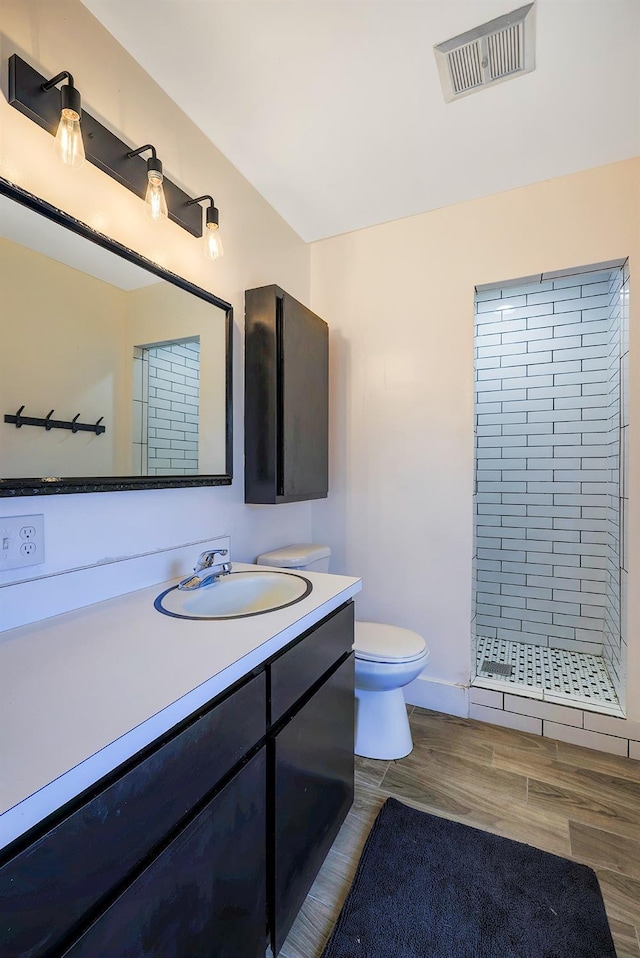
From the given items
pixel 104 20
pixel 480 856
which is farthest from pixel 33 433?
pixel 480 856

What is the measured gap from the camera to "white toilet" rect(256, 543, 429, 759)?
167 cm

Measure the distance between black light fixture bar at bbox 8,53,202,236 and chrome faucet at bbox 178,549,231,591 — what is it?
3.78 ft

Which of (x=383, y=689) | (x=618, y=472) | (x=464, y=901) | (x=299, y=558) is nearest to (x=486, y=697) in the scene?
(x=383, y=689)

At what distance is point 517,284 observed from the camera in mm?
2059

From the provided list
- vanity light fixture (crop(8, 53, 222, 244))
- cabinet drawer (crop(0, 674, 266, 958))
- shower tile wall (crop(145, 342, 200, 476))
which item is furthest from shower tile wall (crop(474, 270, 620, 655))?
cabinet drawer (crop(0, 674, 266, 958))

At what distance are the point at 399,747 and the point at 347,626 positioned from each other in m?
0.83

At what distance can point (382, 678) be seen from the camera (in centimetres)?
168

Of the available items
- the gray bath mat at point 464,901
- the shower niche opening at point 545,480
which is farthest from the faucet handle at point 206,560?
the shower niche opening at point 545,480

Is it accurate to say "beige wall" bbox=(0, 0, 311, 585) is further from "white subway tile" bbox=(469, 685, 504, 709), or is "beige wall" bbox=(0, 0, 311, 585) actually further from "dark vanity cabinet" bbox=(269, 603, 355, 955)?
"white subway tile" bbox=(469, 685, 504, 709)

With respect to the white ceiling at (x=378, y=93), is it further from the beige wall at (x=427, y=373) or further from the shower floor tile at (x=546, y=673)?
the shower floor tile at (x=546, y=673)

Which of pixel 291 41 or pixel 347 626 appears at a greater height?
pixel 291 41

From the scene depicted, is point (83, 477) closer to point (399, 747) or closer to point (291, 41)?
point (291, 41)

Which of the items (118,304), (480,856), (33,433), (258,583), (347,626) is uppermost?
(118,304)

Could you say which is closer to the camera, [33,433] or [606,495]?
[33,433]
